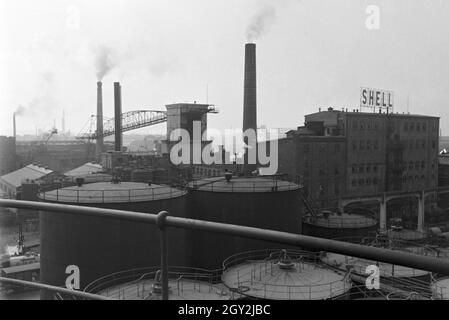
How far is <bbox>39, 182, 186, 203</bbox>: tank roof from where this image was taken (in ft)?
37.7

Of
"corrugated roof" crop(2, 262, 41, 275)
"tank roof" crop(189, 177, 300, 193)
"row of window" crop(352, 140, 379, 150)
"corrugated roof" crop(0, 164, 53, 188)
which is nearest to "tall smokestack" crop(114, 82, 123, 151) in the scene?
"corrugated roof" crop(0, 164, 53, 188)

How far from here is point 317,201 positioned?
112 ft

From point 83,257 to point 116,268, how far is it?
0.86 m

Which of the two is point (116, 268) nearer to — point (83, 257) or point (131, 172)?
point (83, 257)

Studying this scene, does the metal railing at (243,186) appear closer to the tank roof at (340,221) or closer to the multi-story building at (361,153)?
the tank roof at (340,221)

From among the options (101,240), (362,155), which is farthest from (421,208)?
(101,240)

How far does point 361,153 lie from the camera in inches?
1465

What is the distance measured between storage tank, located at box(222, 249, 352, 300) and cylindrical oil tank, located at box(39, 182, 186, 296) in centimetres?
206

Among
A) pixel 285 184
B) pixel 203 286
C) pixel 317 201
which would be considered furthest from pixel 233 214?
pixel 317 201

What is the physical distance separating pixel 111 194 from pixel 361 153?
2937 centimetres

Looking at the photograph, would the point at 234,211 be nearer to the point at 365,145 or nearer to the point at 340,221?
the point at 340,221

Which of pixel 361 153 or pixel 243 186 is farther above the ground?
pixel 361 153

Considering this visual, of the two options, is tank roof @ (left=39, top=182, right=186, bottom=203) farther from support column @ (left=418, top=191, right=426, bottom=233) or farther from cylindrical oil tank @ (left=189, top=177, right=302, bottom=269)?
support column @ (left=418, top=191, right=426, bottom=233)

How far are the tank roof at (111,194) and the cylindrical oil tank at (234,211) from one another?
1.59 metres
